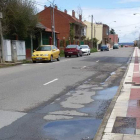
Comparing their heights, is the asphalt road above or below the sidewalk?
below

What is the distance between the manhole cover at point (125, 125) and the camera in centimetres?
479

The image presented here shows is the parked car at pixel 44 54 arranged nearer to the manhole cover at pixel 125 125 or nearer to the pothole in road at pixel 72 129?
the pothole in road at pixel 72 129

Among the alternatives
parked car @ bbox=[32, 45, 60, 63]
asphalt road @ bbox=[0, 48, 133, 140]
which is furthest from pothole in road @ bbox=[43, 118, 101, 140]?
parked car @ bbox=[32, 45, 60, 63]

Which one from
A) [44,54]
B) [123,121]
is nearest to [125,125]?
[123,121]

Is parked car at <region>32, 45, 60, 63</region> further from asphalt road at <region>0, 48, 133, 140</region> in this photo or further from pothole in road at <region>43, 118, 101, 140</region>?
pothole in road at <region>43, 118, 101, 140</region>

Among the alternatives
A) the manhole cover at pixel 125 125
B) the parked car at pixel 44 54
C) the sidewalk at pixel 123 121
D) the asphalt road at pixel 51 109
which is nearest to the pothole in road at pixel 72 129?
the asphalt road at pixel 51 109

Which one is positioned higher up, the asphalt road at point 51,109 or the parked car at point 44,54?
the parked car at point 44,54

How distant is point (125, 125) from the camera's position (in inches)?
202

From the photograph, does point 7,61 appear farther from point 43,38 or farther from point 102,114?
point 102,114

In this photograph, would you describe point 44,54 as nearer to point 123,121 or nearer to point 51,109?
point 51,109

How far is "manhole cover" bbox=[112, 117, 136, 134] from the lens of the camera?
4.79m

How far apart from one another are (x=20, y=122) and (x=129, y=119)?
7.93 feet

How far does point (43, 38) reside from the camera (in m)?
33.8

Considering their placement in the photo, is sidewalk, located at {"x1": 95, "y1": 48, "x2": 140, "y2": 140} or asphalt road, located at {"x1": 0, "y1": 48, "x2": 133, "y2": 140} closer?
sidewalk, located at {"x1": 95, "y1": 48, "x2": 140, "y2": 140}
